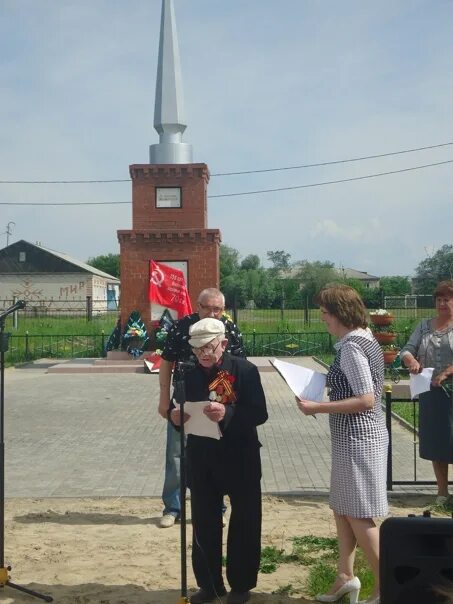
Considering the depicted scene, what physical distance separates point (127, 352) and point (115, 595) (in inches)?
636

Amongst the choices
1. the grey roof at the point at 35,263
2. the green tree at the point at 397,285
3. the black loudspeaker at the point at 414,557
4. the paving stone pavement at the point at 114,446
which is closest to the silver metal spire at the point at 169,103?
the paving stone pavement at the point at 114,446

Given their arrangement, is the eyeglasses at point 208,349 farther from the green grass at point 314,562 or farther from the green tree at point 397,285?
the green tree at point 397,285

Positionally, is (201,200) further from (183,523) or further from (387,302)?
(183,523)

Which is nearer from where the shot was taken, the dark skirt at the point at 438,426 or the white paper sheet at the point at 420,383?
the white paper sheet at the point at 420,383

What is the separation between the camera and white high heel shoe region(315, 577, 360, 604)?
13.6 feet

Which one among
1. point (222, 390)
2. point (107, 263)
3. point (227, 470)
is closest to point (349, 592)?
point (227, 470)

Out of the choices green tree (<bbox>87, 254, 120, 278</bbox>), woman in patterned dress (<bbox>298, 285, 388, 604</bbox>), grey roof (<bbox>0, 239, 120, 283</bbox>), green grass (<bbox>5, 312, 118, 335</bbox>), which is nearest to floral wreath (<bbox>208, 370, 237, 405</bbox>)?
woman in patterned dress (<bbox>298, 285, 388, 604</bbox>)

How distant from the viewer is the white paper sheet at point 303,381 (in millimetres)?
4020

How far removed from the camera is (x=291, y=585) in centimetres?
459

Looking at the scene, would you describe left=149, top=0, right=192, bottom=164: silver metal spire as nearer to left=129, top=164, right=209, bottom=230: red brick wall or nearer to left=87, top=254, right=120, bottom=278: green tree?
left=129, top=164, right=209, bottom=230: red brick wall

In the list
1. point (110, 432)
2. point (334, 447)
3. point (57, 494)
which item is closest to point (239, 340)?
point (334, 447)

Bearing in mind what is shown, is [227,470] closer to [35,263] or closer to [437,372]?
[437,372]

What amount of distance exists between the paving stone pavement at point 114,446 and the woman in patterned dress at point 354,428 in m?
3.02

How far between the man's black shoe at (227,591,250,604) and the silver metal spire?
58.2 feet
